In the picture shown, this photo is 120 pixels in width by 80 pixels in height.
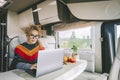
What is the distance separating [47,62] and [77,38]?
278 centimetres

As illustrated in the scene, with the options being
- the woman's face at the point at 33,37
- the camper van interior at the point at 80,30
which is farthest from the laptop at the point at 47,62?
the woman's face at the point at 33,37

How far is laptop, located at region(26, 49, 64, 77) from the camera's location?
1096mm

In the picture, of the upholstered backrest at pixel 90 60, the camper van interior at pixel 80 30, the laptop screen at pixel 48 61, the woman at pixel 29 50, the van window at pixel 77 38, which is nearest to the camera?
the laptop screen at pixel 48 61

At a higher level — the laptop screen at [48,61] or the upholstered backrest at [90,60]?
the laptop screen at [48,61]

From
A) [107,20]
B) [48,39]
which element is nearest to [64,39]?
[48,39]

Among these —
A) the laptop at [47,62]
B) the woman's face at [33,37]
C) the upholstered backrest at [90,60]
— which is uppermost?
the woman's face at [33,37]

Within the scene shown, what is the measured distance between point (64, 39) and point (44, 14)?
1.29m

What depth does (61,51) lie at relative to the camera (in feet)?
4.53

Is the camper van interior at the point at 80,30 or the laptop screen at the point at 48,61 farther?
the camper van interior at the point at 80,30

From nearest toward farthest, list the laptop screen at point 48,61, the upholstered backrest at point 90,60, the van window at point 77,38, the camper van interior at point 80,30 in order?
1. the laptop screen at point 48,61
2. the camper van interior at point 80,30
3. the upholstered backrest at point 90,60
4. the van window at point 77,38

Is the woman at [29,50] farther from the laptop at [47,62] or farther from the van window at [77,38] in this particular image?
the van window at [77,38]

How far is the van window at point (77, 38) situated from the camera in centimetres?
360

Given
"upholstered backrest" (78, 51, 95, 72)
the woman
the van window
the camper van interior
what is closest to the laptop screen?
the camper van interior

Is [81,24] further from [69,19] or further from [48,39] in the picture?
[48,39]
